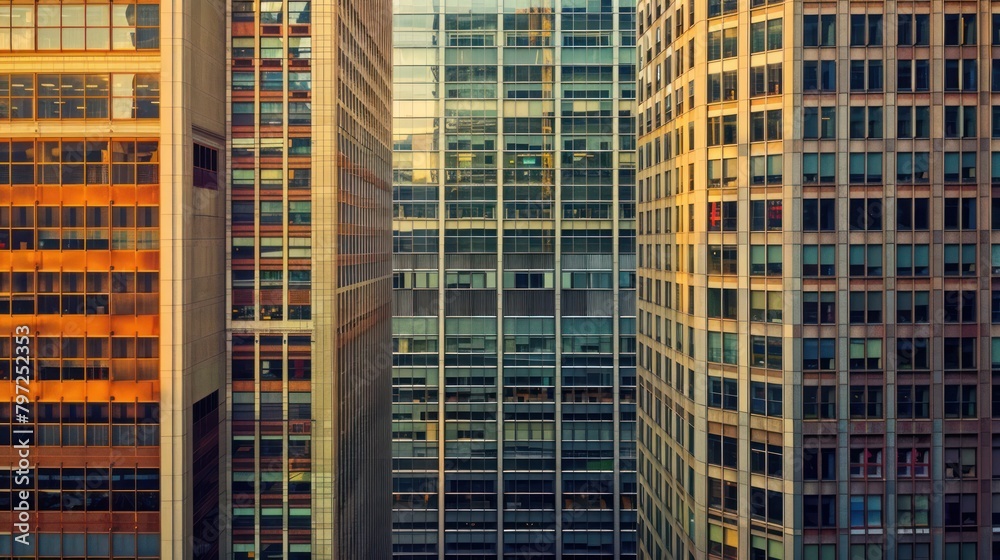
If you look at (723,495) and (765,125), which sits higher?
(765,125)

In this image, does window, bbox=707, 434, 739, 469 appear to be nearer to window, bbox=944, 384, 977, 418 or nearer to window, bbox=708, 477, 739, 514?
window, bbox=708, 477, 739, 514

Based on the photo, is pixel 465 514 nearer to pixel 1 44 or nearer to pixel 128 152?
pixel 128 152

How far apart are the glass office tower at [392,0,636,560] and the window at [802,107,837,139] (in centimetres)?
6183

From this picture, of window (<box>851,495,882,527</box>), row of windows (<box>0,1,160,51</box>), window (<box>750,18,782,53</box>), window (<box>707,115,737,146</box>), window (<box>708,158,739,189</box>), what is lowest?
window (<box>851,495,882,527</box>)

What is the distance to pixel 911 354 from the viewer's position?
2308 inches

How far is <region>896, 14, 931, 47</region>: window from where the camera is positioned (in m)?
58.2

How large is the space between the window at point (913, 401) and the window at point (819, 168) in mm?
14365

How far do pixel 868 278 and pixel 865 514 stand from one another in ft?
50.4

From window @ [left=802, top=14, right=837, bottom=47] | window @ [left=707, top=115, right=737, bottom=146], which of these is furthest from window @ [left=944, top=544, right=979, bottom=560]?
window @ [left=802, top=14, right=837, bottom=47]

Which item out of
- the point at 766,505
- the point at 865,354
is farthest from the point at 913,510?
the point at 865,354

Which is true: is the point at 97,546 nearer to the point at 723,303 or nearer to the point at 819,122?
the point at 723,303

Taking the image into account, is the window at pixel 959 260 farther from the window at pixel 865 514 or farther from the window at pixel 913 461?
the window at pixel 865 514

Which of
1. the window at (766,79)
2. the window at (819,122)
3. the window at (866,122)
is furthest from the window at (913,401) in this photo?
the window at (766,79)

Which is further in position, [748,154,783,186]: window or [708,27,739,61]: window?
[708,27,739,61]: window
